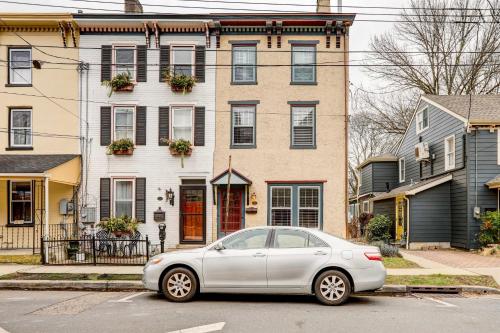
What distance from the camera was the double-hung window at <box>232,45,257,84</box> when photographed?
18969 mm

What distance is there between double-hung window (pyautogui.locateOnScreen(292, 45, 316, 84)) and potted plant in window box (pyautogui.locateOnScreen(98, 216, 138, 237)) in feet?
26.0

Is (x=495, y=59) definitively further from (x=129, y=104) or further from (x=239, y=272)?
(x=239, y=272)

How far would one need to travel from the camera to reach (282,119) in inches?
739

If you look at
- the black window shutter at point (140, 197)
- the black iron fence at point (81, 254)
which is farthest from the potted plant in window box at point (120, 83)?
the black iron fence at point (81, 254)

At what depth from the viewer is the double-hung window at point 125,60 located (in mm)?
19047

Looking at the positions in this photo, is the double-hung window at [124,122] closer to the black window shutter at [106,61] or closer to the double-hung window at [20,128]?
the black window shutter at [106,61]

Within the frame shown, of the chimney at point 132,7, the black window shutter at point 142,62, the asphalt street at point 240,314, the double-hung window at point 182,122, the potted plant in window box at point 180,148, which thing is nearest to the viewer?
the asphalt street at point 240,314

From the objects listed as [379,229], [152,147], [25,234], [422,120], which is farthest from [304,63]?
[25,234]

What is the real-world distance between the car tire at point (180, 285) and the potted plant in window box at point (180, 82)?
10541 mm

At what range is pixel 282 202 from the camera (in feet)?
61.1

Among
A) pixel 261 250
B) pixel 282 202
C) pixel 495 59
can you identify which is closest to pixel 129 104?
pixel 282 202

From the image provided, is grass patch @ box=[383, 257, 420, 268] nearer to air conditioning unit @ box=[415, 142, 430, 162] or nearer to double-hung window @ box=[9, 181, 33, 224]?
air conditioning unit @ box=[415, 142, 430, 162]

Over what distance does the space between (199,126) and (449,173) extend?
10.9 metres

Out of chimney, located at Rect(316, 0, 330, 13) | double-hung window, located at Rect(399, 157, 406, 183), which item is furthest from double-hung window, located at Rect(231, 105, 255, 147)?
double-hung window, located at Rect(399, 157, 406, 183)
